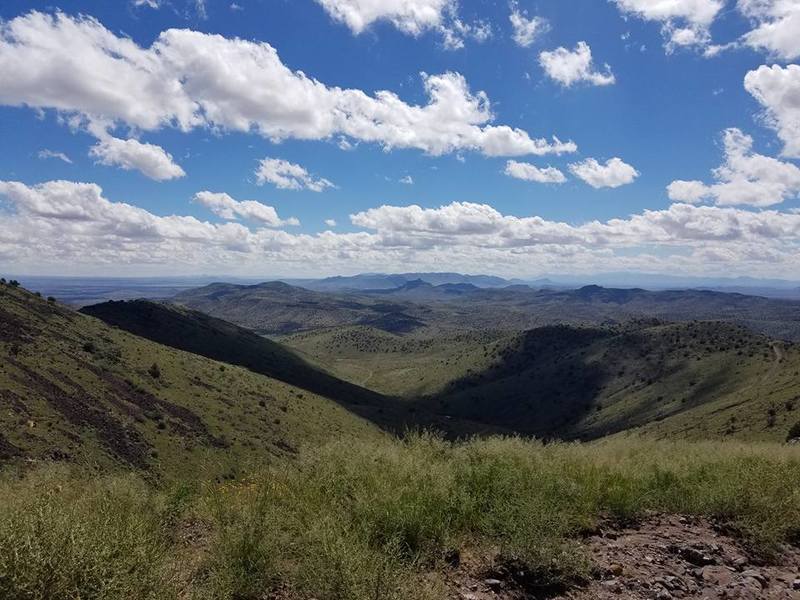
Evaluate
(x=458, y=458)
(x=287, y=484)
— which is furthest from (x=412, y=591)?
(x=458, y=458)

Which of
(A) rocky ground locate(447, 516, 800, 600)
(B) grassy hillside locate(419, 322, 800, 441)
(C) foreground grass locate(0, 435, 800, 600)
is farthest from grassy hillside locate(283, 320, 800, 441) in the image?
(A) rocky ground locate(447, 516, 800, 600)

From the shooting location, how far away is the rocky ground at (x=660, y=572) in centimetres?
652

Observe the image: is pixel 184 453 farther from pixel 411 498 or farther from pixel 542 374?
pixel 542 374

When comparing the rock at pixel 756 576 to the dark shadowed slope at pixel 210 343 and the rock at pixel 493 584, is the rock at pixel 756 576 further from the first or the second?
the dark shadowed slope at pixel 210 343

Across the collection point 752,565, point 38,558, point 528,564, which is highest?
point 38,558

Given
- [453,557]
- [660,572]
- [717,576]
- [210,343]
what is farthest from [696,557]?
[210,343]

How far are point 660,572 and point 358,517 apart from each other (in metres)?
4.52

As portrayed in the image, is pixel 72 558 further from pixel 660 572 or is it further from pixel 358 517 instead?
pixel 660 572

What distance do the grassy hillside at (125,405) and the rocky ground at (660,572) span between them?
713 inches

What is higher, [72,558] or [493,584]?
[72,558]

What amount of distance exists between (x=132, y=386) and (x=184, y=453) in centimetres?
1479

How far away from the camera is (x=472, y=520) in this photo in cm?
795

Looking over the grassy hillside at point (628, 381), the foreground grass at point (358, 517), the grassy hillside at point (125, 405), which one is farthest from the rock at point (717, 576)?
the grassy hillside at point (628, 381)

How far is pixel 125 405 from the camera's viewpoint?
47.9 metres
